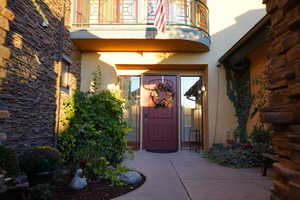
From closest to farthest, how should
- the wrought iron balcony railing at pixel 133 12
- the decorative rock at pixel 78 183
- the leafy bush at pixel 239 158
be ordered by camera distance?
the decorative rock at pixel 78 183
the leafy bush at pixel 239 158
the wrought iron balcony railing at pixel 133 12

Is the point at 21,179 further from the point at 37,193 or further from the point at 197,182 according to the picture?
the point at 197,182

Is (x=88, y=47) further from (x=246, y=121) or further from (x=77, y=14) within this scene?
(x=246, y=121)

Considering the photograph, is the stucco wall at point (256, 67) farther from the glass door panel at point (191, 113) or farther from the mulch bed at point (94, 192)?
the mulch bed at point (94, 192)

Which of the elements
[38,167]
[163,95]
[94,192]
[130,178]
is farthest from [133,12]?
[94,192]

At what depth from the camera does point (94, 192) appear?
2.70 m

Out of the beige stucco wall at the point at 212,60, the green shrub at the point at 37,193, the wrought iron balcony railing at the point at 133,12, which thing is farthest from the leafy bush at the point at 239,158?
the green shrub at the point at 37,193

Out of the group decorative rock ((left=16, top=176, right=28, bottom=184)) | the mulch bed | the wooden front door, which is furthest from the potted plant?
the wooden front door

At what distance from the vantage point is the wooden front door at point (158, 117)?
241 inches

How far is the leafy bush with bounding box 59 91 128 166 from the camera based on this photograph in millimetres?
4270

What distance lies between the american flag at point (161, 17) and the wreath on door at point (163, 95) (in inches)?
75.6

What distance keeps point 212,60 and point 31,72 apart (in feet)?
15.4

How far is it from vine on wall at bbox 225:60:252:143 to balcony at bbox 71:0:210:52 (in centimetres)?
109

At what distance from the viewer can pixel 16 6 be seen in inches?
128

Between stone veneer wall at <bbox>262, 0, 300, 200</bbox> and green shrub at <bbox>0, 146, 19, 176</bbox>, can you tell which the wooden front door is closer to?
green shrub at <bbox>0, 146, 19, 176</bbox>
